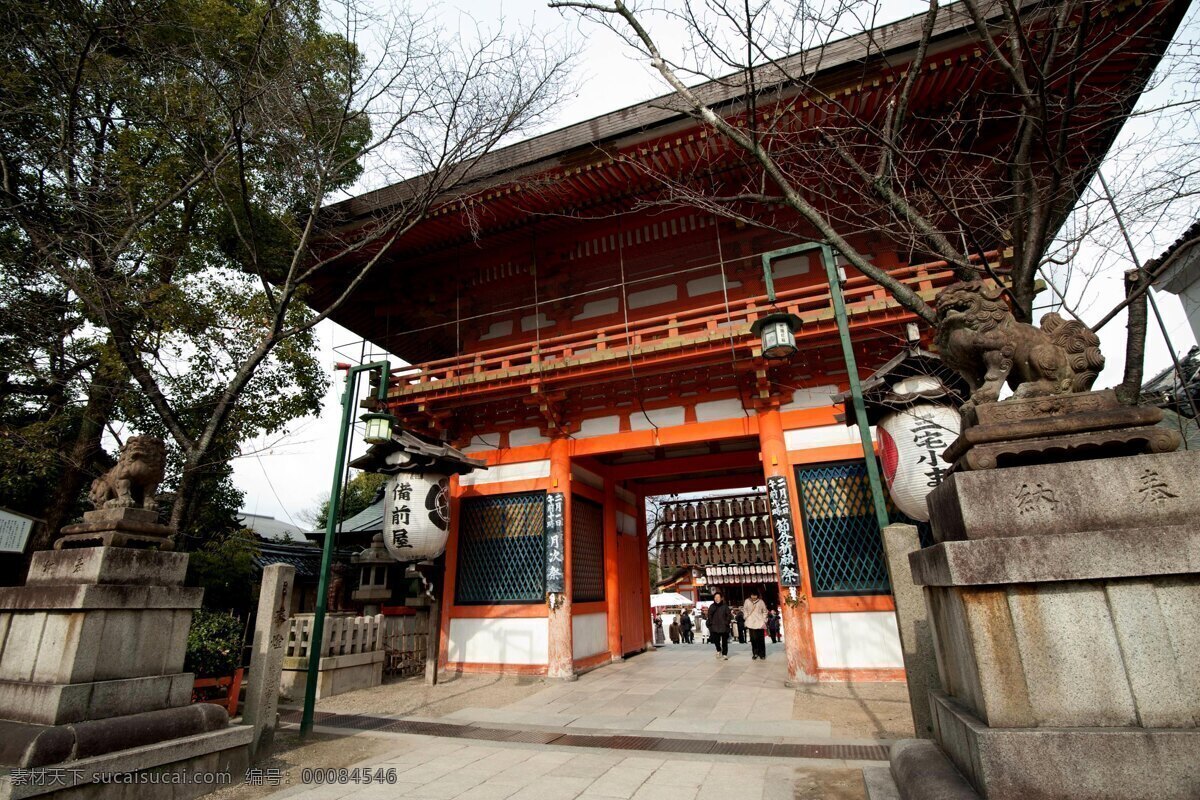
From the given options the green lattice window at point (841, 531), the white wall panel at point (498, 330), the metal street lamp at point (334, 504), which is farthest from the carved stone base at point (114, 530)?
the green lattice window at point (841, 531)

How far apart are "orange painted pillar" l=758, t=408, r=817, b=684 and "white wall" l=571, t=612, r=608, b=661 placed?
3.67 m

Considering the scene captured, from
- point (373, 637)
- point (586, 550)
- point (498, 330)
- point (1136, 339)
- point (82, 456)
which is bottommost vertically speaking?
point (373, 637)

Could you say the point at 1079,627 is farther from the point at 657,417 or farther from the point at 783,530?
the point at 657,417

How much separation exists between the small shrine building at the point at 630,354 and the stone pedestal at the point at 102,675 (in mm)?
5814

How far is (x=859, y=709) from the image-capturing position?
6633 millimetres

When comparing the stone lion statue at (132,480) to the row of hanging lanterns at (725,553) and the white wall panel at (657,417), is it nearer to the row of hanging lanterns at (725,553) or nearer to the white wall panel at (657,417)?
the white wall panel at (657,417)

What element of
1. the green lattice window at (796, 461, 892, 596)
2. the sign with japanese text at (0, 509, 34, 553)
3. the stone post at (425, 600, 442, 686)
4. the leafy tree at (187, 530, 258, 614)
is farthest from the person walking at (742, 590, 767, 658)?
the sign with japanese text at (0, 509, 34, 553)

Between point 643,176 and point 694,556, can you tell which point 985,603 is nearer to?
point 643,176

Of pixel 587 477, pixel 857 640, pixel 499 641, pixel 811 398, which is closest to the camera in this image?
pixel 857 640

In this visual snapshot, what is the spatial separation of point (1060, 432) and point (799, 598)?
6.38 meters

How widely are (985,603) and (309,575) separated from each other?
1839 centimetres

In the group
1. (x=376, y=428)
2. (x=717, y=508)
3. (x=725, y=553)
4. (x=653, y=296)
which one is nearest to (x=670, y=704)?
(x=376, y=428)

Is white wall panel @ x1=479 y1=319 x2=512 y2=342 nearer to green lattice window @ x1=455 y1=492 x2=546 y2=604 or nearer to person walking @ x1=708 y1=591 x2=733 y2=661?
green lattice window @ x1=455 y1=492 x2=546 y2=604

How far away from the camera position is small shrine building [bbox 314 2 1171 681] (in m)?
8.26
